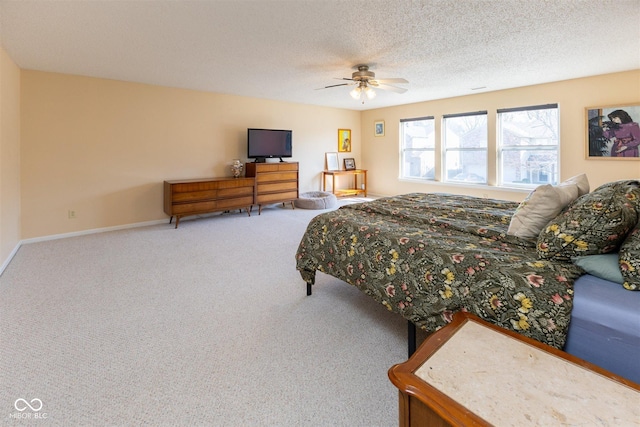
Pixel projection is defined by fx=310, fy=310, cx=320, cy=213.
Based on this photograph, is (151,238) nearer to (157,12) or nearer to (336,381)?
(157,12)

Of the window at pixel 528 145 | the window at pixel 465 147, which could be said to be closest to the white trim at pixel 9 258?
the window at pixel 465 147

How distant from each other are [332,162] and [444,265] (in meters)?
6.39

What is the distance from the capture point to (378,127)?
7.87 m

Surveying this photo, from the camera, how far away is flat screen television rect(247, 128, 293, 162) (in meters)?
6.07

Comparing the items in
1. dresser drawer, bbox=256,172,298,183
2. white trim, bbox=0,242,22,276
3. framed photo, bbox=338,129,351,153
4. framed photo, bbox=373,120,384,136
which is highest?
framed photo, bbox=373,120,384,136

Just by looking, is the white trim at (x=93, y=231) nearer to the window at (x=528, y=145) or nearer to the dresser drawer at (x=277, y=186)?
the dresser drawer at (x=277, y=186)

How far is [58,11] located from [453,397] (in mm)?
3665

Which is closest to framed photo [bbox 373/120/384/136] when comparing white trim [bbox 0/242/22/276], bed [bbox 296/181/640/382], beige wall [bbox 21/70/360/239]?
beige wall [bbox 21/70/360/239]

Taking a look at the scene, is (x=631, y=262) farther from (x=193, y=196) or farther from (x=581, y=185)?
(x=193, y=196)

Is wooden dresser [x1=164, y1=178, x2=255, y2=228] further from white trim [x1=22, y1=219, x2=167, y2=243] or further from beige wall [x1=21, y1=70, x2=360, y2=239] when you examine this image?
beige wall [x1=21, y1=70, x2=360, y2=239]

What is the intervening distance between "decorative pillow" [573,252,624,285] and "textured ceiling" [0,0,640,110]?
2.13 metres

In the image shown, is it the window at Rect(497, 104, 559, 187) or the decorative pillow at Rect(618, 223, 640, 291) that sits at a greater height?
the window at Rect(497, 104, 559, 187)

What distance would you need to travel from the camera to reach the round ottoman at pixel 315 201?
6598mm

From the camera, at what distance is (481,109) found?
19.5 ft
